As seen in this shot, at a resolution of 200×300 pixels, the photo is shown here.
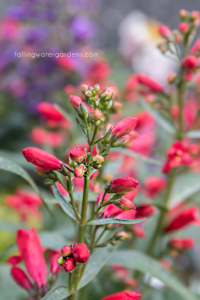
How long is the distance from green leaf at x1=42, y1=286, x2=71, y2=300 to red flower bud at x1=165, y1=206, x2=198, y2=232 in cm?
35

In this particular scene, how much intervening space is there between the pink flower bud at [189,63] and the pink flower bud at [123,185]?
343 millimetres

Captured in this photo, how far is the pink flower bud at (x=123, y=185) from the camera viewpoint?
16.8 inches

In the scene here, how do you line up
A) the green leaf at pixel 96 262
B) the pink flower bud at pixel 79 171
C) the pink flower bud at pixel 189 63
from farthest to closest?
the pink flower bud at pixel 189 63
the green leaf at pixel 96 262
the pink flower bud at pixel 79 171

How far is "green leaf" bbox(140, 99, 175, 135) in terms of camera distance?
2.49 feet

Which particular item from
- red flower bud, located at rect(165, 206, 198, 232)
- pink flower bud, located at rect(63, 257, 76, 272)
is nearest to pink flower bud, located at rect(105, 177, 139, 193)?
pink flower bud, located at rect(63, 257, 76, 272)

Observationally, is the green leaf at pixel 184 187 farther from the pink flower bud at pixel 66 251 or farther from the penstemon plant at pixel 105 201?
the pink flower bud at pixel 66 251

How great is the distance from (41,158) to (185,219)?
0.42m

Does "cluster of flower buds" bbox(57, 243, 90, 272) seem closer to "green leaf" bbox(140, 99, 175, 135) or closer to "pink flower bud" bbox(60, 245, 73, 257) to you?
"pink flower bud" bbox(60, 245, 73, 257)

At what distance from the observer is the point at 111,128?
466 millimetres

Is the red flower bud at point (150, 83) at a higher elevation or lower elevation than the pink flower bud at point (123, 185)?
higher

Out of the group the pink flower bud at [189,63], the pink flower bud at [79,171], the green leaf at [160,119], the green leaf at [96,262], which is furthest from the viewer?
the green leaf at [160,119]

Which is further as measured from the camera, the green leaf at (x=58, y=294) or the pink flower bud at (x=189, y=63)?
the pink flower bud at (x=189, y=63)

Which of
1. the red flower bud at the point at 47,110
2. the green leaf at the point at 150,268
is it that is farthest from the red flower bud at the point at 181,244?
the red flower bud at the point at 47,110

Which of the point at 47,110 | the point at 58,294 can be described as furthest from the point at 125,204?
the point at 47,110
